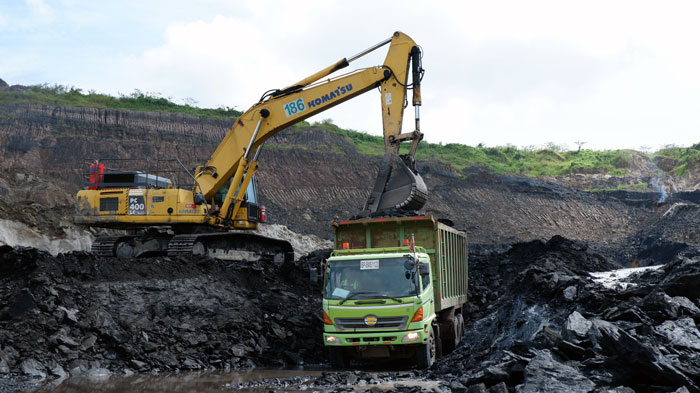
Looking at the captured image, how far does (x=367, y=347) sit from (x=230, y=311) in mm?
4841

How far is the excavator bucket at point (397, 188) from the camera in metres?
14.8

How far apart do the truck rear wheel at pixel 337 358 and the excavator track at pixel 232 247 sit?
6.65 metres

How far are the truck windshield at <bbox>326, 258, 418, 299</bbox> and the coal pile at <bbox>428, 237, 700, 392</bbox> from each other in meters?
1.43

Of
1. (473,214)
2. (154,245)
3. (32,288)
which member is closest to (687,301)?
(32,288)

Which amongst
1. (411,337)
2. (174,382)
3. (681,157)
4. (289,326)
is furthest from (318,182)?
(681,157)

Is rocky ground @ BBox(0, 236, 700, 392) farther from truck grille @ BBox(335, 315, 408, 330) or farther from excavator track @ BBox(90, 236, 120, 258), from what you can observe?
excavator track @ BBox(90, 236, 120, 258)

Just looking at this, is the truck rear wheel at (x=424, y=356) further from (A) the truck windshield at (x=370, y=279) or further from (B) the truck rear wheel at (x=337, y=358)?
(B) the truck rear wheel at (x=337, y=358)

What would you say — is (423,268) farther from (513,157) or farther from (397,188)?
(513,157)

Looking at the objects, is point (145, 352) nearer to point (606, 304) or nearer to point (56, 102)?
point (606, 304)

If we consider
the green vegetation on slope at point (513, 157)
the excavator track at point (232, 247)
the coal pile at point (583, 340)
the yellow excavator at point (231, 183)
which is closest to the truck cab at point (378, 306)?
the coal pile at point (583, 340)

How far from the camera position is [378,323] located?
10227 millimetres

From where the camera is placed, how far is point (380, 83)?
1631cm

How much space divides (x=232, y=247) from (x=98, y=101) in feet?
93.3

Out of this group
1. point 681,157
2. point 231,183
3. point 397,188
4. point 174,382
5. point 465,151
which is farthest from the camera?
point 681,157
